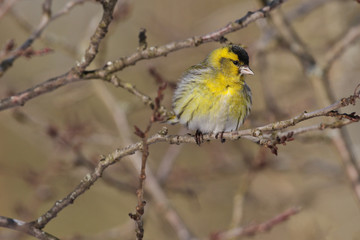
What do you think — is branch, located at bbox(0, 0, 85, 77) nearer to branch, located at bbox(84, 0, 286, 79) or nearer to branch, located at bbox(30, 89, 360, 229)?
branch, located at bbox(84, 0, 286, 79)

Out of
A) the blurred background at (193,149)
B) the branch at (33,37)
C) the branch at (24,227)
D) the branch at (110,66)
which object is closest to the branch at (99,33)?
the branch at (110,66)

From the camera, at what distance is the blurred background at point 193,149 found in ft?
14.8

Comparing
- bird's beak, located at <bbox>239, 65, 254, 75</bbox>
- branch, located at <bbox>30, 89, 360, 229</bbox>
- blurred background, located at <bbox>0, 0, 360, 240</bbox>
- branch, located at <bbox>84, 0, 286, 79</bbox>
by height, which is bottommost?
branch, located at <bbox>30, 89, 360, 229</bbox>

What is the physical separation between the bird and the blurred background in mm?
302

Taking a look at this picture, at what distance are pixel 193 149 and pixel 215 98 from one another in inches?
180

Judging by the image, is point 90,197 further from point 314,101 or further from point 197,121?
point 197,121

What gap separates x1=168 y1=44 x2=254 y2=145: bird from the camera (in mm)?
3229

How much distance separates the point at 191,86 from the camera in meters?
3.40

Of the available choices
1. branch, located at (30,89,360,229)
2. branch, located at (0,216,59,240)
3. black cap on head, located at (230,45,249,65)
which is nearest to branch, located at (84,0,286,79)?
branch, located at (30,89,360,229)

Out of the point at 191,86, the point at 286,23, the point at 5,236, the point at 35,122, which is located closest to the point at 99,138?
the point at 35,122

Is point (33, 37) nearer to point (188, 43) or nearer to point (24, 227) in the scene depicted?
point (188, 43)

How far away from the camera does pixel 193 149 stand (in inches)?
307

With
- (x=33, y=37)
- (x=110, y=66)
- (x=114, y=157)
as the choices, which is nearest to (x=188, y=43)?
(x=110, y=66)

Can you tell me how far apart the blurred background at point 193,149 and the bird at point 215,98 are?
0.30 m
